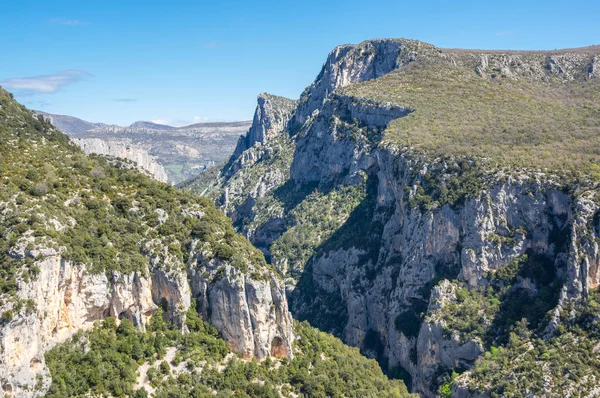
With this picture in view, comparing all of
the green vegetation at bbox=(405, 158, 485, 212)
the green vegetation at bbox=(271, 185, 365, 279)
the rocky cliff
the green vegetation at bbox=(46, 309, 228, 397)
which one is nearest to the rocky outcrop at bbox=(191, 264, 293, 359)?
the rocky cliff

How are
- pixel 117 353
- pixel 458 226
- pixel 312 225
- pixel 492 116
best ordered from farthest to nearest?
1. pixel 312 225
2. pixel 492 116
3. pixel 458 226
4. pixel 117 353

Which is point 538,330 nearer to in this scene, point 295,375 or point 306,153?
point 295,375

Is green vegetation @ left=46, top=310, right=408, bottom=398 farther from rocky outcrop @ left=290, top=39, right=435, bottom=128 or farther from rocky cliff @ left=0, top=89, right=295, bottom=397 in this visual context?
rocky outcrop @ left=290, top=39, right=435, bottom=128

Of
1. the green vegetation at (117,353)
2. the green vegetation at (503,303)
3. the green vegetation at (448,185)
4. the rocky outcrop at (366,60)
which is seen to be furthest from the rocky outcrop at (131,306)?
the rocky outcrop at (366,60)

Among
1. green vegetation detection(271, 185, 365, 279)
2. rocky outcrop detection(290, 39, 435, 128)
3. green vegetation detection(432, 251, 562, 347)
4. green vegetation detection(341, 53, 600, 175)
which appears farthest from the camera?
rocky outcrop detection(290, 39, 435, 128)

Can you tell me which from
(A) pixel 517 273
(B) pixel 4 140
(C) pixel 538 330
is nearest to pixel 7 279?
(B) pixel 4 140

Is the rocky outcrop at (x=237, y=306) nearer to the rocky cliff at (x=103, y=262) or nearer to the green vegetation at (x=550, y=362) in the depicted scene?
the rocky cliff at (x=103, y=262)

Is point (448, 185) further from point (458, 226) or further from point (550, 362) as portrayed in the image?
point (550, 362)

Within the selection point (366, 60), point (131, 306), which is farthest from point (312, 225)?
point (131, 306)
